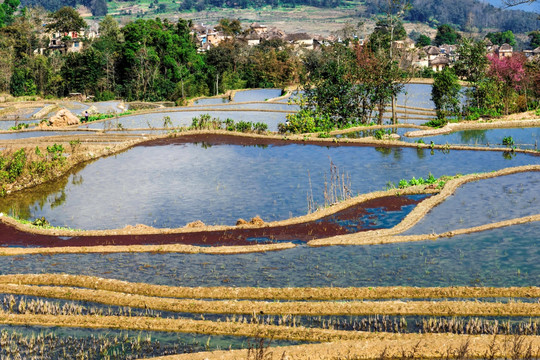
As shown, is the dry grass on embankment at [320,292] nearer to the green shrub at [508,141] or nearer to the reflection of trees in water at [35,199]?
the reflection of trees in water at [35,199]

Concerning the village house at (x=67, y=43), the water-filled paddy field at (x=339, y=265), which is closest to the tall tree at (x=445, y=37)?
→ the village house at (x=67, y=43)

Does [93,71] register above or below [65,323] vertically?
above

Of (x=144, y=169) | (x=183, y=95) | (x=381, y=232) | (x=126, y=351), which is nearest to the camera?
(x=126, y=351)

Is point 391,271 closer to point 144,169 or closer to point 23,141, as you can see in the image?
point 144,169

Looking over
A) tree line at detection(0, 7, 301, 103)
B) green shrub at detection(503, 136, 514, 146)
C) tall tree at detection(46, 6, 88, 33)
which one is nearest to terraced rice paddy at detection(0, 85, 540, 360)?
green shrub at detection(503, 136, 514, 146)

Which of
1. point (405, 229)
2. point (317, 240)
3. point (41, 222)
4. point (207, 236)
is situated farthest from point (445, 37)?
point (41, 222)

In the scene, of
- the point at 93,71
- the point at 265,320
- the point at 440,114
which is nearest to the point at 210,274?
the point at 265,320

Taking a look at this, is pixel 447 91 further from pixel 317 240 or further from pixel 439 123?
pixel 317 240
